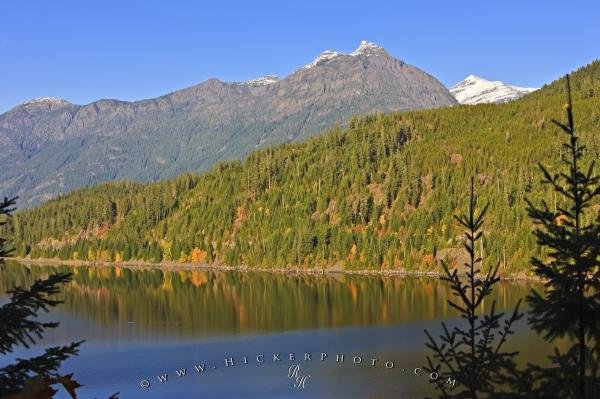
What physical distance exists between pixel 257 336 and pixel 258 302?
129ft

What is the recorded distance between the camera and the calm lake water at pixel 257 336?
238ft

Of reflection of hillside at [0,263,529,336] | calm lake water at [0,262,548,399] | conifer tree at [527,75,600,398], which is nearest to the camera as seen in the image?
conifer tree at [527,75,600,398]

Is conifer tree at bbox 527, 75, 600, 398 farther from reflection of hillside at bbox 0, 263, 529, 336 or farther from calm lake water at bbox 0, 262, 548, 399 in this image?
reflection of hillside at bbox 0, 263, 529, 336

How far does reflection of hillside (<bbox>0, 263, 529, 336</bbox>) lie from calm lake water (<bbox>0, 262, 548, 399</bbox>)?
0.24 meters

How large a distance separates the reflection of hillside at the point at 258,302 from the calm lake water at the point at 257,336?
0.78 ft

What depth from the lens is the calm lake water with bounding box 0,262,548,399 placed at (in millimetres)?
72438

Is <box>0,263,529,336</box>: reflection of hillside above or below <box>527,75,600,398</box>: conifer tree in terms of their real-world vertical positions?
below

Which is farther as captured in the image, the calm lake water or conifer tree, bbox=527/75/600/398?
the calm lake water

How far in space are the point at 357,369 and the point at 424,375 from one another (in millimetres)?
8642

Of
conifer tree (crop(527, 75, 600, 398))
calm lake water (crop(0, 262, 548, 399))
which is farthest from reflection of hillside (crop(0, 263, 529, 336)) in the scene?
conifer tree (crop(527, 75, 600, 398))

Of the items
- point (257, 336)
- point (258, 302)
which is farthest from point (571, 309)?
point (258, 302)

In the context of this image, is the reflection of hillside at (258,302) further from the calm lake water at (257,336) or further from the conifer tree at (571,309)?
the conifer tree at (571,309)

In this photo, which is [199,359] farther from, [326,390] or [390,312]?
[390,312]

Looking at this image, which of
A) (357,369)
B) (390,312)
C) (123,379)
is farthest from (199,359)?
(390,312)
